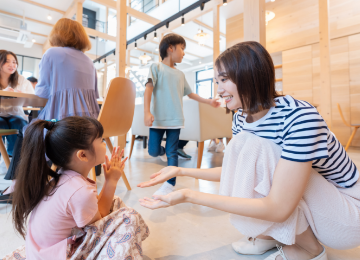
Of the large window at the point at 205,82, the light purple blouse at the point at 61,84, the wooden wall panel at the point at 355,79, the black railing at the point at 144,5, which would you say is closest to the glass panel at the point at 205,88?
the large window at the point at 205,82

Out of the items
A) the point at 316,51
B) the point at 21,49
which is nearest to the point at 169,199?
the point at 316,51

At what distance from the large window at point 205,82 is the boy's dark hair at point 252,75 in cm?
927

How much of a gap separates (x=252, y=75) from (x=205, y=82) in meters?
9.75

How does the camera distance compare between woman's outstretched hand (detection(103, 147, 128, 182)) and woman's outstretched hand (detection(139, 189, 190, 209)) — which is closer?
woman's outstretched hand (detection(139, 189, 190, 209))

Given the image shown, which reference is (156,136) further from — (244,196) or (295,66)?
(295,66)

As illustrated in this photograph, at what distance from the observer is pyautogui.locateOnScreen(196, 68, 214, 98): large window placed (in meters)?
9.85

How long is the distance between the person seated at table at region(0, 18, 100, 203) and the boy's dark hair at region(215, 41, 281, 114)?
953mm

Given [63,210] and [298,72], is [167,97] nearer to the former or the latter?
[63,210]

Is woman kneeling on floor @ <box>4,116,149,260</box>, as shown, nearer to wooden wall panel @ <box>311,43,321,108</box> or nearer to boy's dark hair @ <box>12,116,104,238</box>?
boy's dark hair @ <box>12,116,104,238</box>

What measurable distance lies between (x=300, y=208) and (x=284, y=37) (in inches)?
191

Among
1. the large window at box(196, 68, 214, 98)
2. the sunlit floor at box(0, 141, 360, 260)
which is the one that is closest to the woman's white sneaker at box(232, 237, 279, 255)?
the sunlit floor at box(0, 141, 360, 260)

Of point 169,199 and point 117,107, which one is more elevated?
point 117,107

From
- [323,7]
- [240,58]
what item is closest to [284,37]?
[323,7]

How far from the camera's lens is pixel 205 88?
10.1 m
